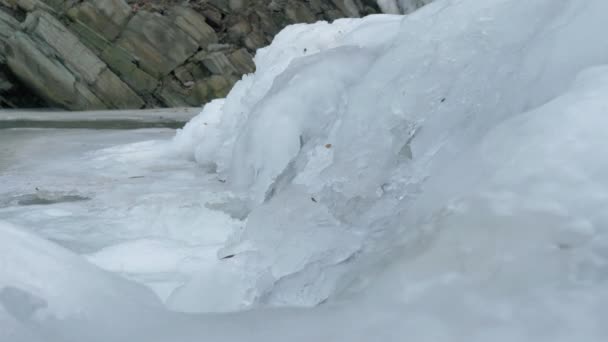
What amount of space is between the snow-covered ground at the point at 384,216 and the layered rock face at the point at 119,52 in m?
6.72

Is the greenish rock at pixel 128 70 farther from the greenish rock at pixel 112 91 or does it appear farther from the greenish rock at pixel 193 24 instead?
the greenish rock at pixel 193 24

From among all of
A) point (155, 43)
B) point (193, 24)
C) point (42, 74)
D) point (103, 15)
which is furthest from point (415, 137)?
point (193, 24)

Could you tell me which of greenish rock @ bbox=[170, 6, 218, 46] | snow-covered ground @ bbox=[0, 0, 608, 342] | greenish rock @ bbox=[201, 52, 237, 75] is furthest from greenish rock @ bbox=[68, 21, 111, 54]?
snow-covered ground @ bbox=[0, 0, 608, 342]

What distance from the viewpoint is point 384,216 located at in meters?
1.49

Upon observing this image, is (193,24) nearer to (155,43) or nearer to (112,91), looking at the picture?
(155,43)

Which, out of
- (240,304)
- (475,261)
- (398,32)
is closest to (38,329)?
(240,304)

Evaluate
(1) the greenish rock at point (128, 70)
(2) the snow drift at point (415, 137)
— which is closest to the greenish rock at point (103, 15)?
(1) the greenish rock at point (128, 70)

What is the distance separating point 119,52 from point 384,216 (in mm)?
9252

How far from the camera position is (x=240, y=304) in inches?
51.8

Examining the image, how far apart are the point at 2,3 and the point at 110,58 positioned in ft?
5.38

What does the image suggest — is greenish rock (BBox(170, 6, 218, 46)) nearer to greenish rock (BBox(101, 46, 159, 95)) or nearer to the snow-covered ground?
greenish rock (BBox(101, 46, 159, 95))

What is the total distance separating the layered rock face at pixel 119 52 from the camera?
356 inches

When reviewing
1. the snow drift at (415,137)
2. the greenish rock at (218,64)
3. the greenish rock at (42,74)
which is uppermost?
the snow drift at (415,137)

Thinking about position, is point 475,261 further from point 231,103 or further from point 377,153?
point 231,103
